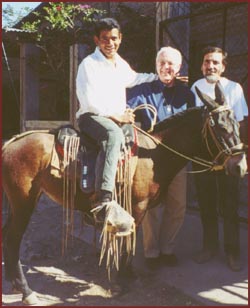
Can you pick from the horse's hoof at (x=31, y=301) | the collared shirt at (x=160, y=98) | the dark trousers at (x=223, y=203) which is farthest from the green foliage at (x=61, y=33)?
the horse's hoof at (x=31, y=301)

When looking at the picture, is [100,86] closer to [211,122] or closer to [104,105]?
[104,105]

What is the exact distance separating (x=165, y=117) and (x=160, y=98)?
20 centimetres

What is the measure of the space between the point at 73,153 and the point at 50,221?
326 centimetres

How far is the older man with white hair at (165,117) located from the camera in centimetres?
440

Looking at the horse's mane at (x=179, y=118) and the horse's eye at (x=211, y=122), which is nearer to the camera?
the horse's eye at (x=211, y=122)

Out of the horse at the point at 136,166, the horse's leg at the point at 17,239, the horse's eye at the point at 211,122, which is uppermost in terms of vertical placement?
the horse's eye at the point at 211,122

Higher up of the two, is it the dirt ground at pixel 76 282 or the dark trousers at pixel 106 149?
the dark trousers at pixel 106 149

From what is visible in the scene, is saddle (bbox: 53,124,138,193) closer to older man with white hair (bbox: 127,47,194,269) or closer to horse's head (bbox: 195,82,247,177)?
older man with white hair (bbox: 127,47,194,269)

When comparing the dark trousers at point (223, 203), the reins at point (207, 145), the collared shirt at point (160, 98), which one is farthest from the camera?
the dark trousers at point (223, 203)

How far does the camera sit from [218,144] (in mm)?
3939

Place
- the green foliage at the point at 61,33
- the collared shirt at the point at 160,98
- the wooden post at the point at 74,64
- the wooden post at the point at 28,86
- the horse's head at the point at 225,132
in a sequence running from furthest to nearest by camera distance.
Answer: the wooden post at the point at 28,86 < the green foliage at the point at 61,33 < the wooden post at the point at 74,64 < the collared shirt at the point at 160,98 < the horse's head at the point at 225,132

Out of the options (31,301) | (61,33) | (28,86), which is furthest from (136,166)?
(28,86)

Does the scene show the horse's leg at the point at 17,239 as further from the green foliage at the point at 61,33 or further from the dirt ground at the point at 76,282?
the green foliage at the point at 61,33

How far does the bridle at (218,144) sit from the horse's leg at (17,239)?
1.69 meters
